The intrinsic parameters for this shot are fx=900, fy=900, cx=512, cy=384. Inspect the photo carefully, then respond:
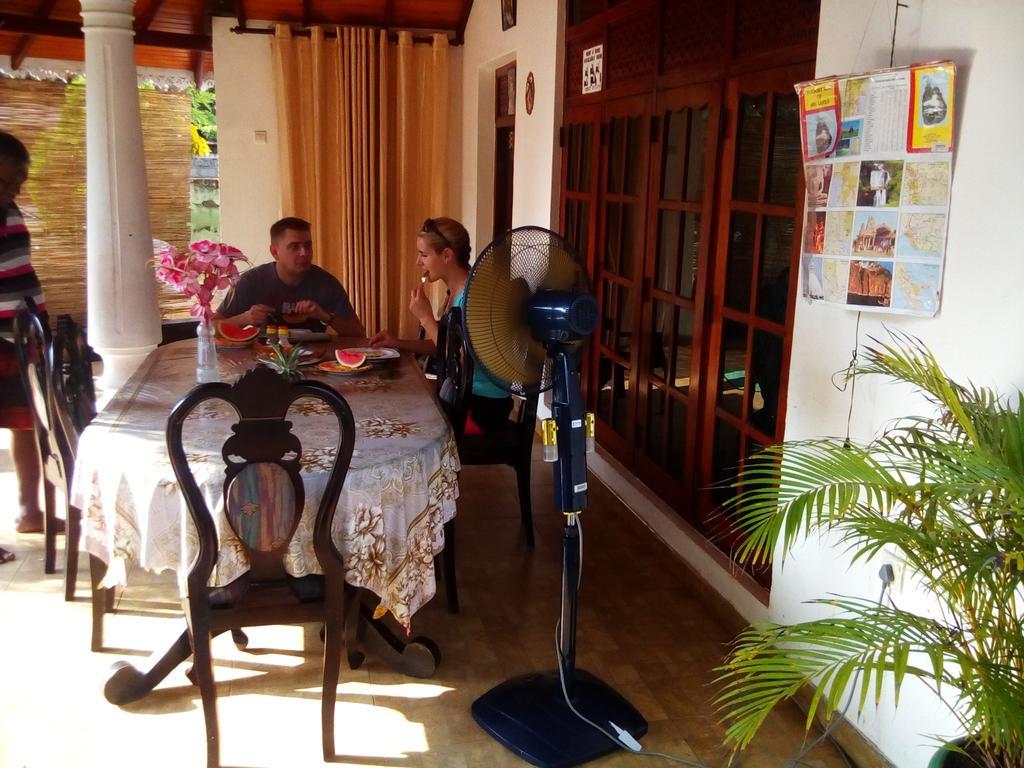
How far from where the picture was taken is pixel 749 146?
277cm

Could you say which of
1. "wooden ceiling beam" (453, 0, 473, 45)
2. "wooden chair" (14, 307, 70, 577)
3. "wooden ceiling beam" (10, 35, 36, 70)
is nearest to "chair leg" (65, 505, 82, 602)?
"wooden chair" (14, 307, 70, 577)

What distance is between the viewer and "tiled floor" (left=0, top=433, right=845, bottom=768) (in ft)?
7.16

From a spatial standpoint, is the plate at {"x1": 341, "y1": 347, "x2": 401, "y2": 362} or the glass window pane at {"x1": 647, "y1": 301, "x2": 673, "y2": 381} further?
the glass window pane at {"x1": 647, "y1": 301, "x2": 673, "y2": 381}

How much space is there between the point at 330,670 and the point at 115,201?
114 inches

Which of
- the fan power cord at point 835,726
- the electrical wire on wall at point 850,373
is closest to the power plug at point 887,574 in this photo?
the fan power cord at point 835,726

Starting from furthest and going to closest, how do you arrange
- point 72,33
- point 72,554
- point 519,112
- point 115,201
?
point 72,33
point 519,112
point 115,201
point 72,554

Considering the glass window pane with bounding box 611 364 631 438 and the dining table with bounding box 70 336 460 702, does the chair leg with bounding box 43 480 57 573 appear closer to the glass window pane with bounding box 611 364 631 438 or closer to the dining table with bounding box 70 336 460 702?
the dining table with bounding box 70 336 460 702

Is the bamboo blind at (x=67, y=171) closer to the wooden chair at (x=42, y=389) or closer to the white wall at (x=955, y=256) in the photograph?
the wooden chair at (x=42, y=389)

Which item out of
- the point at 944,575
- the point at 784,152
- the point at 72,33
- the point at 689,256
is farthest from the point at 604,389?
the point at 72,33

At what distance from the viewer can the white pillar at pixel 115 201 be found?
160 inches

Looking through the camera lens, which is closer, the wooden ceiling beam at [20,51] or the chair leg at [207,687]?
the chair leg at [207,687]

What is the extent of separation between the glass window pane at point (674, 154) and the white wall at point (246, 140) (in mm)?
3528

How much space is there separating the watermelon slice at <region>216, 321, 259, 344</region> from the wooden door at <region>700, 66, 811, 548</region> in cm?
168

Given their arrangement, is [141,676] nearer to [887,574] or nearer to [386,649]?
[386,649]
